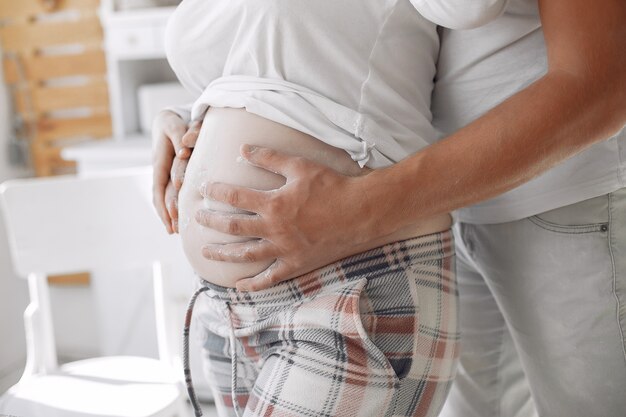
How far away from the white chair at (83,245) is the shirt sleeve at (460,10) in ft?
3.56

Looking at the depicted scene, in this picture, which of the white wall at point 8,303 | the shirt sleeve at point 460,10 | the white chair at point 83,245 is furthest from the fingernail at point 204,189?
the white wall at point 8,303

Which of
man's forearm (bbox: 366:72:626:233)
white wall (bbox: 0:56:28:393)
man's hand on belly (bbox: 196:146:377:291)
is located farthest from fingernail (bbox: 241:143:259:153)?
white wall (bbox: 0:56:28:393)

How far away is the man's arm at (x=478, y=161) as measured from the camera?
70 cm

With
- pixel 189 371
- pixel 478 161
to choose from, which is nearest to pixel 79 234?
pixel 189 371

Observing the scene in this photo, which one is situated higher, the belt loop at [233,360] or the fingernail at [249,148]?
the fingernail at [249,148]

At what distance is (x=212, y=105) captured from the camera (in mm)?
875

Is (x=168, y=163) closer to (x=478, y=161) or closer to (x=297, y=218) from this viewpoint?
(x=297, y=218)

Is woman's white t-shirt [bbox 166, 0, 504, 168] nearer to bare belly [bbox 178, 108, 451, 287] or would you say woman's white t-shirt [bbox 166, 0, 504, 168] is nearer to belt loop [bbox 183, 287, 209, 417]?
bare belly [bbox 178, 108, 451, 287]

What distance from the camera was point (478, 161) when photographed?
726mm

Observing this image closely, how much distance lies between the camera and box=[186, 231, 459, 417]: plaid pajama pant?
29.6 inches

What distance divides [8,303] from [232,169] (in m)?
2.26

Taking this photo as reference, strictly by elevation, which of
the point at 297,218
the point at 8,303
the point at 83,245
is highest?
the point at 297,218

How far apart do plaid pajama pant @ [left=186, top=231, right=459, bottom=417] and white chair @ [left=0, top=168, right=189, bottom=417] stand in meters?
0.83

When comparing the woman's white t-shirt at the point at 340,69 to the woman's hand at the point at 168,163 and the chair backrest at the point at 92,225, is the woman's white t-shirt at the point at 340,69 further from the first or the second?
the chair backrest at the point at 92,225
